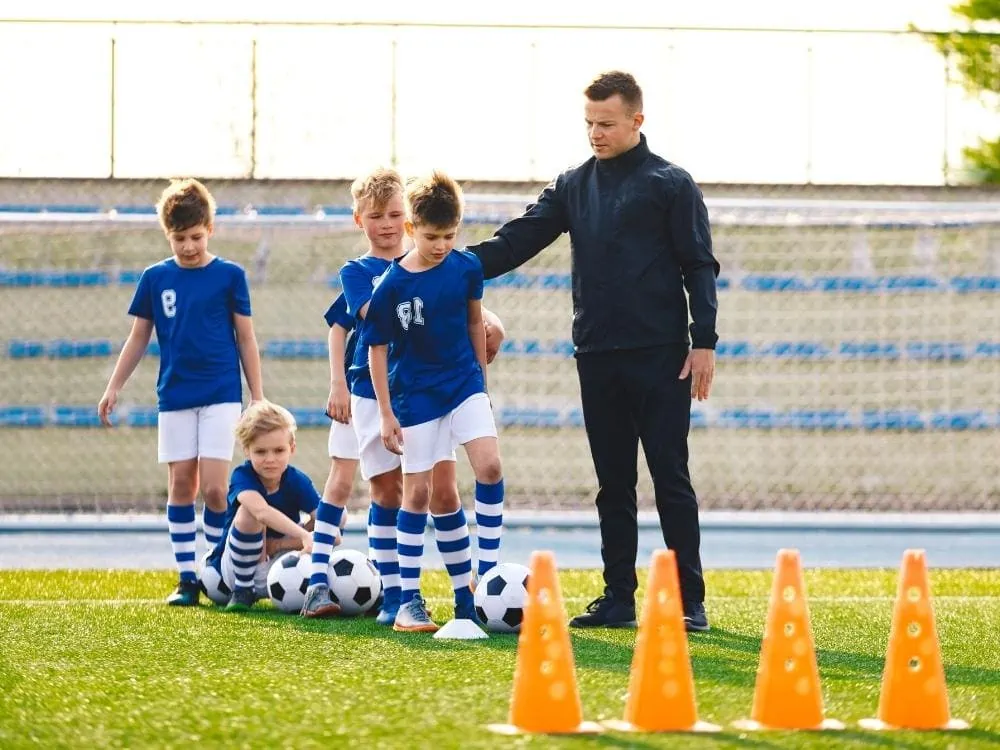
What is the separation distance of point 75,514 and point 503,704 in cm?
926

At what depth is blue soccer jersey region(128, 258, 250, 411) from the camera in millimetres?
6125

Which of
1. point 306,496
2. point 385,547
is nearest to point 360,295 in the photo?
point 385,547

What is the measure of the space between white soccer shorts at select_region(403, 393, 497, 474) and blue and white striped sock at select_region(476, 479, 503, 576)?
20 cm

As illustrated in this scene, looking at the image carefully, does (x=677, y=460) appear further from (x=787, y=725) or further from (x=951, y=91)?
(x=951, y=91)

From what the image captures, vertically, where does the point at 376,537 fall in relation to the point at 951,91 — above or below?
below

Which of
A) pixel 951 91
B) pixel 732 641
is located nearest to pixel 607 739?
pixel 732 641

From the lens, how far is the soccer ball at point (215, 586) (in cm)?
601

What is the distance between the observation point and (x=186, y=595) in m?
6.11

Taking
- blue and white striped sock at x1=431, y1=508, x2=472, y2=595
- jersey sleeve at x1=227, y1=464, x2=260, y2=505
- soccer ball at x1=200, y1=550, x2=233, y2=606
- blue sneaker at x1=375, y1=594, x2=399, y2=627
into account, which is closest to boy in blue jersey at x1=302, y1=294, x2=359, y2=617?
blue sneaker at x1=375, y1=594, x2=399, y2=627

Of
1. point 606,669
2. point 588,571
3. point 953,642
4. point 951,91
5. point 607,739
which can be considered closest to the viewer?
point 607,739

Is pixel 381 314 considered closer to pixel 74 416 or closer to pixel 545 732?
pixel 545 732

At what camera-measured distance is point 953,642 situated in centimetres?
487

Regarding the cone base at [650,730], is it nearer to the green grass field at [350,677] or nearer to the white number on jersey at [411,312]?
the green grass field at [350,677]

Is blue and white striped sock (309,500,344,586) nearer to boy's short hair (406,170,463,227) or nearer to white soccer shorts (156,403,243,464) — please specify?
white soccer shorts (156,403,243,464)
